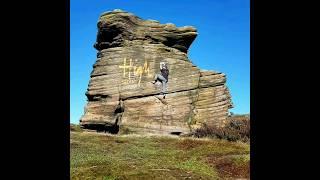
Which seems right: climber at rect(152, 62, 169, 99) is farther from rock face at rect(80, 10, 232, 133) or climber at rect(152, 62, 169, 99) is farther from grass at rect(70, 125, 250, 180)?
grass at rect(70, 125, 250, 180)

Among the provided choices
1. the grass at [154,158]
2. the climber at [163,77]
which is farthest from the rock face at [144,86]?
the grass at [154,158]

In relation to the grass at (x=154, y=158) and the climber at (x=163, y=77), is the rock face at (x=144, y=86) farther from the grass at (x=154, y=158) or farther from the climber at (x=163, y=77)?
the grass at (x=154, y=158)

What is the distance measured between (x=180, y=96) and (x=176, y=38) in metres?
6.98

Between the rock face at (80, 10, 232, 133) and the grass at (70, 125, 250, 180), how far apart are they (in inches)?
230

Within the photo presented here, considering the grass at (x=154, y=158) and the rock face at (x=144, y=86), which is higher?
the rock face at (x=144, y=86)

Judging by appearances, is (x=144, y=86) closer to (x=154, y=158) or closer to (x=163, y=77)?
(x=163, y=77)

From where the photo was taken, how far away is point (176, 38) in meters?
55.9

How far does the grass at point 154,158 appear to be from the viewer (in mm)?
24422

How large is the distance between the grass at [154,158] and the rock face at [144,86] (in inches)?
230

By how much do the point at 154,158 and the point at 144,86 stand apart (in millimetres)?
21113

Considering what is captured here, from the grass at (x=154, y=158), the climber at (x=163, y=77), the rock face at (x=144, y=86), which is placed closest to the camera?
the grass at (x=154, y=158)
